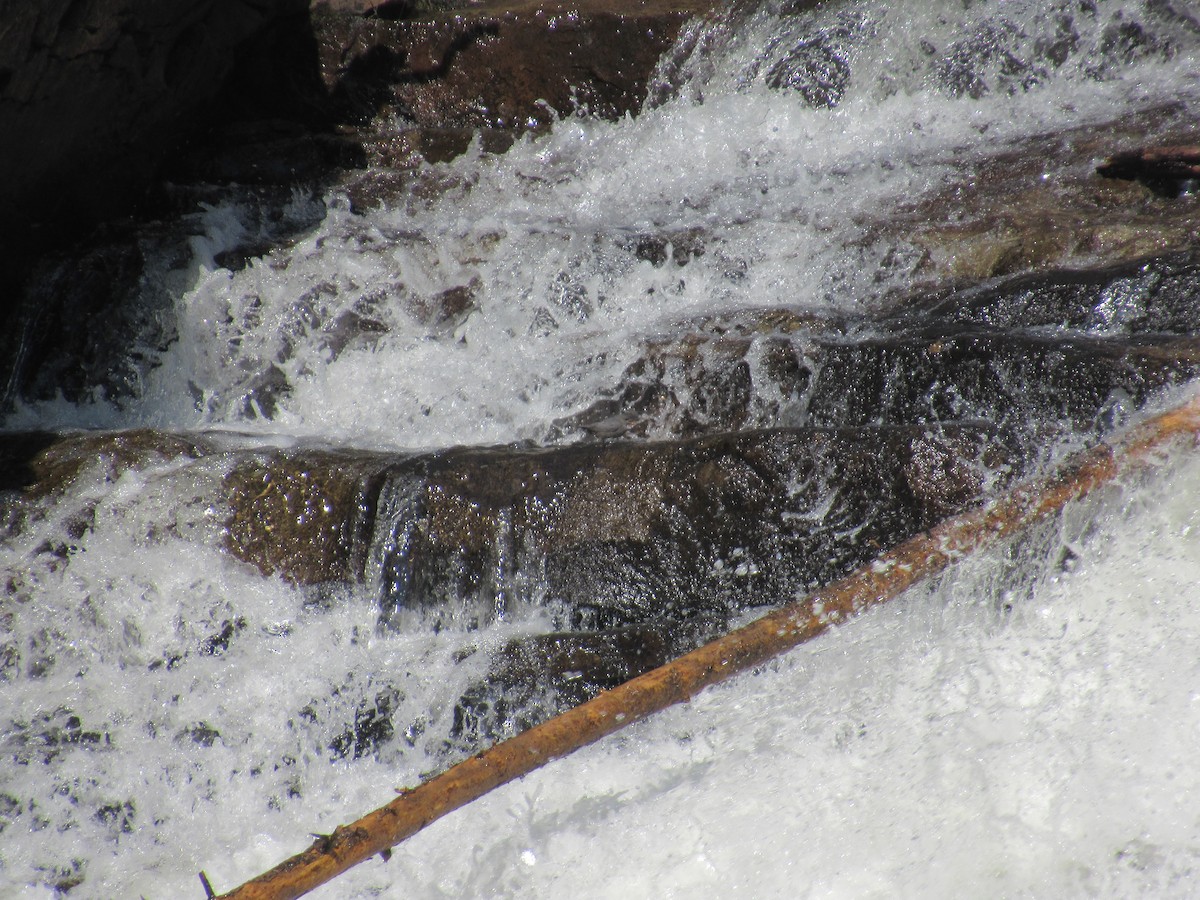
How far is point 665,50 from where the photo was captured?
4.59m

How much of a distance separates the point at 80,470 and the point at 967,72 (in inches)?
159

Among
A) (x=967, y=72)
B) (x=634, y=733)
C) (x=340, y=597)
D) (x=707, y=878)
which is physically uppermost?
(x=967, y=72)

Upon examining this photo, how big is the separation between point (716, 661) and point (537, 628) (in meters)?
0.74

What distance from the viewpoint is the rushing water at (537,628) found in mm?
1805

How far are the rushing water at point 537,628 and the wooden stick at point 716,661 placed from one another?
0.35 ft

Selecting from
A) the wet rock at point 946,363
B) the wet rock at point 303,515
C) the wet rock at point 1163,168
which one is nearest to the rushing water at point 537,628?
the wet rock at point 303,515

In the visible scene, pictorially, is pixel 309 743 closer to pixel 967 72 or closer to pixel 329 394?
pixel 329 394

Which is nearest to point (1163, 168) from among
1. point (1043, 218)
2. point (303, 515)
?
point (1043, 218)

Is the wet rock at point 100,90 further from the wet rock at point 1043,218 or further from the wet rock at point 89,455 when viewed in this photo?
the wet rock at point 1043,218

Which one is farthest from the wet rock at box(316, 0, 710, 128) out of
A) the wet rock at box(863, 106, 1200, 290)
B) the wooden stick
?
the wooden stick

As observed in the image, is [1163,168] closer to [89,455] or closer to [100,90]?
[89,455]

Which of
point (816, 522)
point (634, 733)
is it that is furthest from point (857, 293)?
point (634, 733)

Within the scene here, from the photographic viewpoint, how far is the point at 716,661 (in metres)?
1.66

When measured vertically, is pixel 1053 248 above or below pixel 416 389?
above
